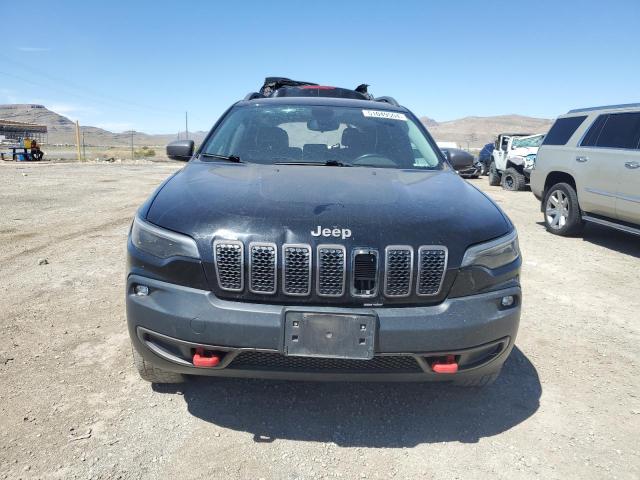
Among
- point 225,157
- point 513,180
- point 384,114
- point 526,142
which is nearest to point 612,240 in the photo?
point 384,114

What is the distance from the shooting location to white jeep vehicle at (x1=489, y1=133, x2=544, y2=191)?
1591 cm

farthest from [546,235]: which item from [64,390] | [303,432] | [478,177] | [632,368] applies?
[478,177]

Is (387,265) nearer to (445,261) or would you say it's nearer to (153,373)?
(445,261)

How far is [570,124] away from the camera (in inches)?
308

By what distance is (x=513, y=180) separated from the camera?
631 inches

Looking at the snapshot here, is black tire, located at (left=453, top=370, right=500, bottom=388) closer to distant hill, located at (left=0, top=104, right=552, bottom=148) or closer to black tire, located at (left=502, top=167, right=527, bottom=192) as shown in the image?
black tire, located at (left=502, top=167, right=527, bottom=192)

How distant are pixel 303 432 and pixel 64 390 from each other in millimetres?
1432

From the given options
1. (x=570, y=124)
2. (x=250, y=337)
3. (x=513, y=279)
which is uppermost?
(x=570, y=124)

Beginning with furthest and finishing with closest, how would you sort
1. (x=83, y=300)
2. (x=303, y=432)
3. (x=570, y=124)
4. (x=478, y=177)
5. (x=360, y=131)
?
(x=478, y=177)
(x=570, y=124)
(x=83, y=300)
(x=360, y=131)
(x=303, y=432)

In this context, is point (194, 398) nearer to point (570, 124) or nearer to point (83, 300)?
point (83, 300)

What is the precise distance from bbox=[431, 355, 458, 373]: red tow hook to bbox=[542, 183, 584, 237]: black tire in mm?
6368

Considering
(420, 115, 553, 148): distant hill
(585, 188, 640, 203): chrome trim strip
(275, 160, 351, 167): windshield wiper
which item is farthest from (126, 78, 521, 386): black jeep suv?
(420, 115, 553, 148): distant hill

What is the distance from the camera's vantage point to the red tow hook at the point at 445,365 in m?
2.25

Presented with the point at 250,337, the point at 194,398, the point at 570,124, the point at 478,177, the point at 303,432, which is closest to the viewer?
the point at 250,337
